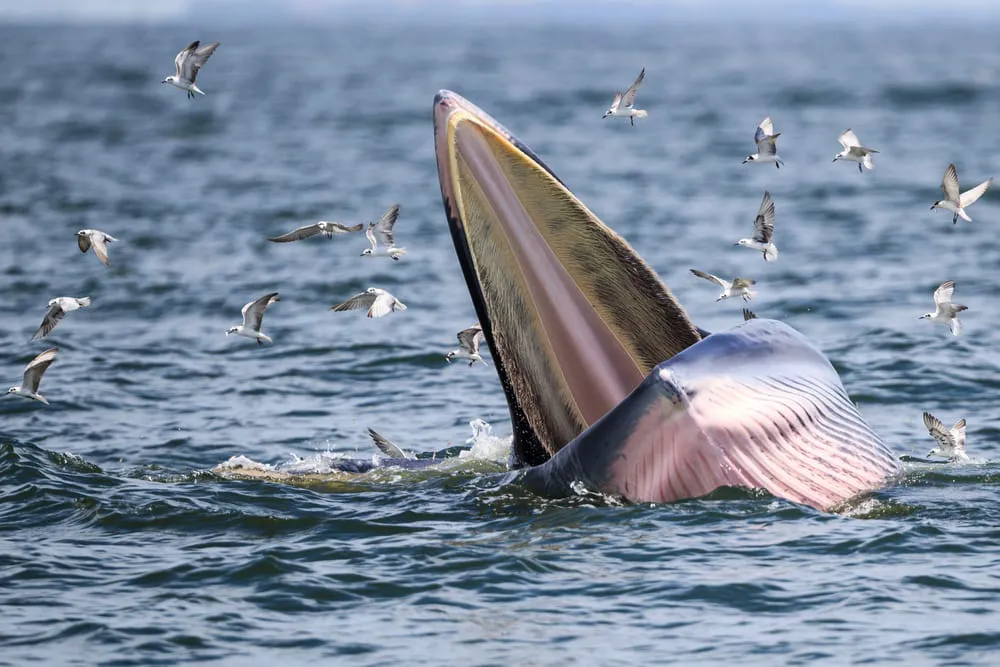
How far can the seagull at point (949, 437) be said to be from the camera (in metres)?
11.1

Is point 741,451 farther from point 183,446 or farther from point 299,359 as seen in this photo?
point 299,359

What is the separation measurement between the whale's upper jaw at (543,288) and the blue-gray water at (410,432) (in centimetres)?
66

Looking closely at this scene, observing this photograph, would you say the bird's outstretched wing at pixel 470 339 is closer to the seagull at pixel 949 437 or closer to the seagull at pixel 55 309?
the seagull at pixel 55 309

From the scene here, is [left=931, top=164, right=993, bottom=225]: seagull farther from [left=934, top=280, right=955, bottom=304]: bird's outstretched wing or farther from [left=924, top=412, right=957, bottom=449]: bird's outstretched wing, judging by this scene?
[left=924, top=412, right=957, bottom=449]: bird's outstretched wing

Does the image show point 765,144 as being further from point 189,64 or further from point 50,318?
point 50,318

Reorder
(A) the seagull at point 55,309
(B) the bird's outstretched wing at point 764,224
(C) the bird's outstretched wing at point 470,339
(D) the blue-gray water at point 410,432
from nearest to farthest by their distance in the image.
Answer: (D) the blue-gray water at point 410,432 < (A) the seagull at point 55,309 < (B) the bird's outstretched wing at point 764,224 < (C) the bird's outstretched wing at point 470,339

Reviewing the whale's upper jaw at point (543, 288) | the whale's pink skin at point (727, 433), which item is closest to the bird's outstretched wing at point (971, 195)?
the whale's pink skin at point (727, 433)

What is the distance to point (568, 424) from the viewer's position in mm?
9336

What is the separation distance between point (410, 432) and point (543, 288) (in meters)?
4.02

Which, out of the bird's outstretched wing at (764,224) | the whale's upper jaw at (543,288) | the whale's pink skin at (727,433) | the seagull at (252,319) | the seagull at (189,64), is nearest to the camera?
the whale's pink skin at (727,433)

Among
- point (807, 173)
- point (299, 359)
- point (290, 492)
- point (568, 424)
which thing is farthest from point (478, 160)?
point (807, 173)

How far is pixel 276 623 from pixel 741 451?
260cm

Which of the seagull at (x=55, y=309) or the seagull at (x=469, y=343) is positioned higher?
the seagull at (x=55, y=309)

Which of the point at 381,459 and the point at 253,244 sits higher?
the point at 253,244
